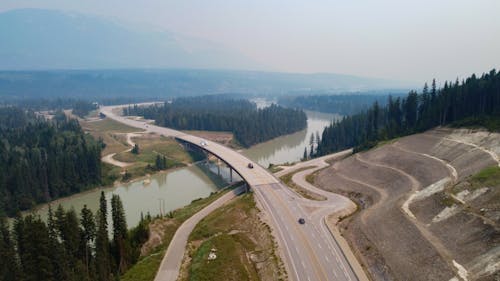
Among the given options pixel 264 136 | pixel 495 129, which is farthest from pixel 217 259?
pixel 264 136

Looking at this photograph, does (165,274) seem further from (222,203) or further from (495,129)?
(495,129)

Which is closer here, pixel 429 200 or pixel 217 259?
pixel 217 259

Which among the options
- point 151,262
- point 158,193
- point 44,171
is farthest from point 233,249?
point 44,171

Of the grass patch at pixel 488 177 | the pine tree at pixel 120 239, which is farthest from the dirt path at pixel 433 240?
the pine tree at pixel 120 239

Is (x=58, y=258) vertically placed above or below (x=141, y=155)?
above

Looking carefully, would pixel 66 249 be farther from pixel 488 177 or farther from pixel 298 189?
pixel 488 177

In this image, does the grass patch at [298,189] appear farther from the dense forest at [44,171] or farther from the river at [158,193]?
the dense forest at [44,171]
